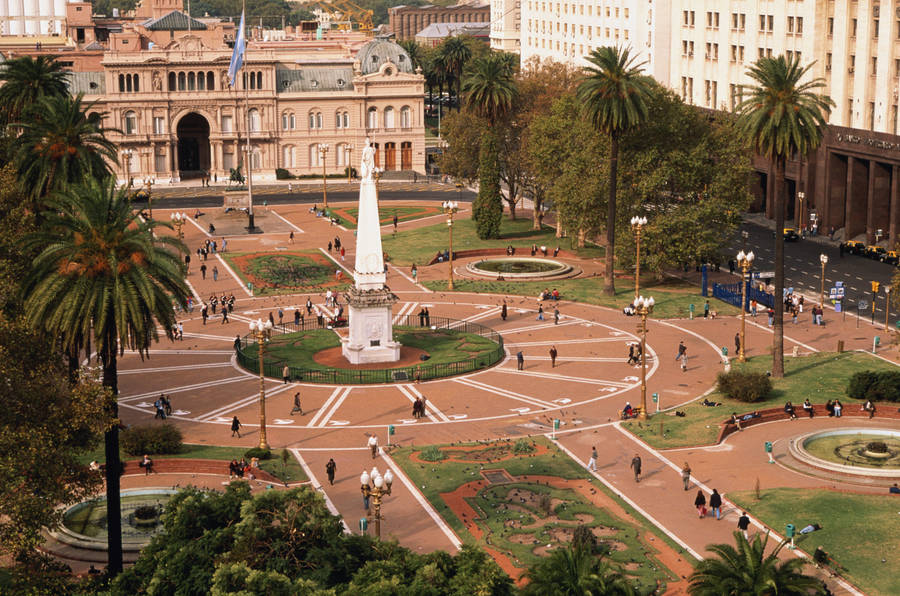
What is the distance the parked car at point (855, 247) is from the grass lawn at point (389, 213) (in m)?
41.3

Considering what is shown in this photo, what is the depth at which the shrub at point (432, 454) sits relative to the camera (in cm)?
6009

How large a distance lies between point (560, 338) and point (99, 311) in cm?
4243

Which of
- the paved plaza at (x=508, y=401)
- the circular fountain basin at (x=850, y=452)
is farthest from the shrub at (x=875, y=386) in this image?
the circular fountain basin at (x=850, y=452)

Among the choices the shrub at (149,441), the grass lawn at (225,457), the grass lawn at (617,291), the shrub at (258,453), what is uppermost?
the grass lawn at (617,291)

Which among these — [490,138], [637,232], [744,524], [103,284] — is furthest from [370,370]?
[490,138]

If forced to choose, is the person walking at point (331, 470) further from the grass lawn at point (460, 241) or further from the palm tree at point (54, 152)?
the grass lawn at point (460, 241)

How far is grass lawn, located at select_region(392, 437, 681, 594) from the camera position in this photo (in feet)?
161

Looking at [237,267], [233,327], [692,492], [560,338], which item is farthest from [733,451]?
[237,267]

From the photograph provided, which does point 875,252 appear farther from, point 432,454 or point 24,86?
point 24,86

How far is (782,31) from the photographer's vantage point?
120500 millimetres

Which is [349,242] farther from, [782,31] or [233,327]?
[782,31]

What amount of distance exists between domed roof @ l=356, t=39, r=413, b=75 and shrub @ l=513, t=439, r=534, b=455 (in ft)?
332

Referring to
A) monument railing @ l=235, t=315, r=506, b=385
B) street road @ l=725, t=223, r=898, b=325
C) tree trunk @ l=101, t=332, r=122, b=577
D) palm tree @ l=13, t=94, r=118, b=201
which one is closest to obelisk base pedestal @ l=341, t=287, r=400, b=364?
monument railing @ l=235, t=315, r=506, b=385

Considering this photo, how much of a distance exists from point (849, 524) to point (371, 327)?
34.1 m
